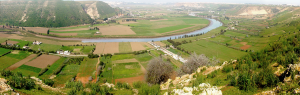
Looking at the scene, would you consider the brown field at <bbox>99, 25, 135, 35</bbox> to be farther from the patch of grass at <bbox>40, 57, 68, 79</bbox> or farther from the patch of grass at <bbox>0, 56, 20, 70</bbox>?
the patch of grass at <bbox>0, 56, 20, 70</bbox>

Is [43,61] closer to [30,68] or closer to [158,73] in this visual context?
[30,68]

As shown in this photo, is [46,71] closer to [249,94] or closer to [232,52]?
[249,94]

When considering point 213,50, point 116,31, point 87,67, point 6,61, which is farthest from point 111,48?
point 213,50

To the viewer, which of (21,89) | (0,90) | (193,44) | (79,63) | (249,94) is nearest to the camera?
(249,94)

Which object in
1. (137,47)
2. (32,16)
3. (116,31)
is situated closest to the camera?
(137,47)

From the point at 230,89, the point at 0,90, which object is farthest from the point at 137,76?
the point at 230,89

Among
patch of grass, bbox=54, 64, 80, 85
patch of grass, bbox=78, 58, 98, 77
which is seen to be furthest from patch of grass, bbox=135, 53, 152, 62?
patch of grass, bbox=54, 64, 80, 85

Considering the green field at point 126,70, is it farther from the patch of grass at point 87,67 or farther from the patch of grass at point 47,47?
the patch of grass at point 47,47
